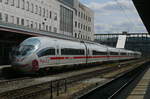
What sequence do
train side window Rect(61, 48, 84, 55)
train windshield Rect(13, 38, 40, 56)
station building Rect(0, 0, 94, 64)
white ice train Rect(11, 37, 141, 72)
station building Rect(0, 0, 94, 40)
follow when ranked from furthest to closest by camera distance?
1. station building Rect(0, 0, 94, 40)
2. station building Rect(0, 0, 94, 64)
3. train side window Rect(61, 48, 84, 55)
4. train windshield Rect(13, 38, 40, 56)
5. white ice train Rect(11, 37, 141, 72)

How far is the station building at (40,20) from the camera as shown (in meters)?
34.9

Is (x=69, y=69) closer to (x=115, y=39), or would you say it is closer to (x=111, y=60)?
(x=111, y=60)

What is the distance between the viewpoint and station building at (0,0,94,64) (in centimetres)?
3494

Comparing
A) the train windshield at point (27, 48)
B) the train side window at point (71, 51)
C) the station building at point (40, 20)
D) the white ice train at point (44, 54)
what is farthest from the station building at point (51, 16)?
the train windshield at point (27, 48)

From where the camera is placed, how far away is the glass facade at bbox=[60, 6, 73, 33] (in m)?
81.2

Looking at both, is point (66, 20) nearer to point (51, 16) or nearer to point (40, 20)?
point (51, 16)

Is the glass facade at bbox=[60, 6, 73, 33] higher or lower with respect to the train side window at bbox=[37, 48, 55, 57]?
higher

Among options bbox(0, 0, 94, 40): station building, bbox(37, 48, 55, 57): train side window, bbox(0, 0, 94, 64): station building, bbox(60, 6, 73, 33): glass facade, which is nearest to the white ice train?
bbox(37, 48, 55, 57): train side window

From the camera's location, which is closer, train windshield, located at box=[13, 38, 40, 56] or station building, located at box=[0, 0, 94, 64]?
train windshield, located at box=[13, 38, 40, 56]

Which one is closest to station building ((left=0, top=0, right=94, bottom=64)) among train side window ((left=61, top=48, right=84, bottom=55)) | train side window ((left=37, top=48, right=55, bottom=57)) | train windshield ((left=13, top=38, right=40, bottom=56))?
train windshield ((left=13, top=38, right=40, bottom=56))

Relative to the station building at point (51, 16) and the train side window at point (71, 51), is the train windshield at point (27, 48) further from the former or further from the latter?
the station building at point (51, 16)

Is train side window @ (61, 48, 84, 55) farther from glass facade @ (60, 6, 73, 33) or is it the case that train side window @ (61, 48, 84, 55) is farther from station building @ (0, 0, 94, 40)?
glass facade @ (60, 6, 73, 33)

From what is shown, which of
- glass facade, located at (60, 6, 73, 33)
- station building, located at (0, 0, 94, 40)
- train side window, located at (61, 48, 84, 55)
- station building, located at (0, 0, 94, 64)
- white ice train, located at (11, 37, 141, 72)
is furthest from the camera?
glass facade, located at (60, 6, 73, 33)

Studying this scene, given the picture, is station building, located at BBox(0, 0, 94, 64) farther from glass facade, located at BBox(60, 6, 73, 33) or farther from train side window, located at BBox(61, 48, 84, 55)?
train side window, located at BBox(61, 48, 84, 55)
